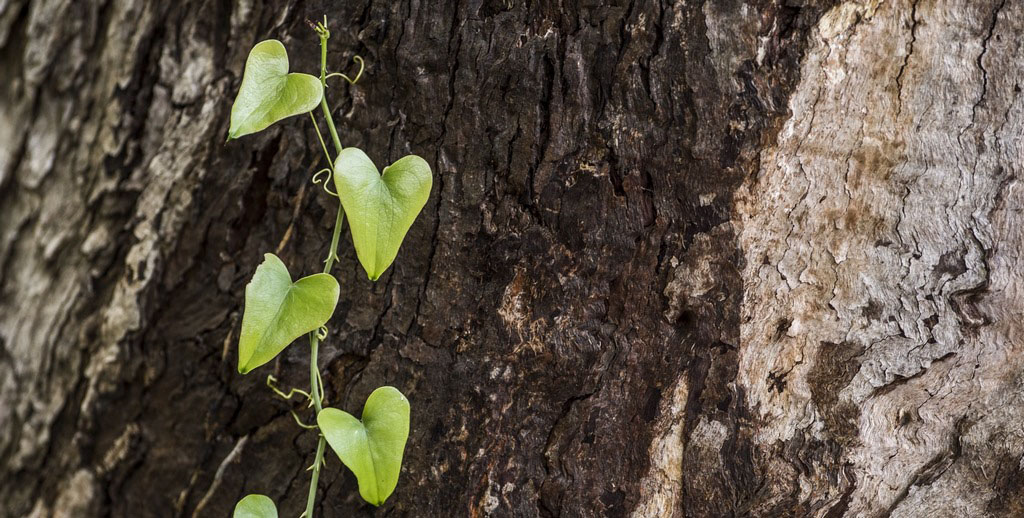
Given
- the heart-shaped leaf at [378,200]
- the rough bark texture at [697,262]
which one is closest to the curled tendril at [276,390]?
the rough bark texture at [697,262]

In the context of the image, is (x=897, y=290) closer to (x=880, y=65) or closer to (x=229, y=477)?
(x=880, y=65)

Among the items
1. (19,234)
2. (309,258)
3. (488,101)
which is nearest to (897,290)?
(488,101)

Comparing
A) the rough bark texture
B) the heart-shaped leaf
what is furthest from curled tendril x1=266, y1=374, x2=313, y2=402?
the heart-shaped leaf

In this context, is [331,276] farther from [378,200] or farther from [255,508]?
[255,508]

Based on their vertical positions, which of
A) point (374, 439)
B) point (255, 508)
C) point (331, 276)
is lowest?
point (255, 508)

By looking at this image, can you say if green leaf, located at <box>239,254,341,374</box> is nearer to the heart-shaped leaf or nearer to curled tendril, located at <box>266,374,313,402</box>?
the heart-shaped leaf

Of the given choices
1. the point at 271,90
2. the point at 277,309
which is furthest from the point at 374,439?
the point at 271,90

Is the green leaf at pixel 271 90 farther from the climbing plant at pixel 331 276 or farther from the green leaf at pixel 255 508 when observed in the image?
the green leaf at pixel 255 508
